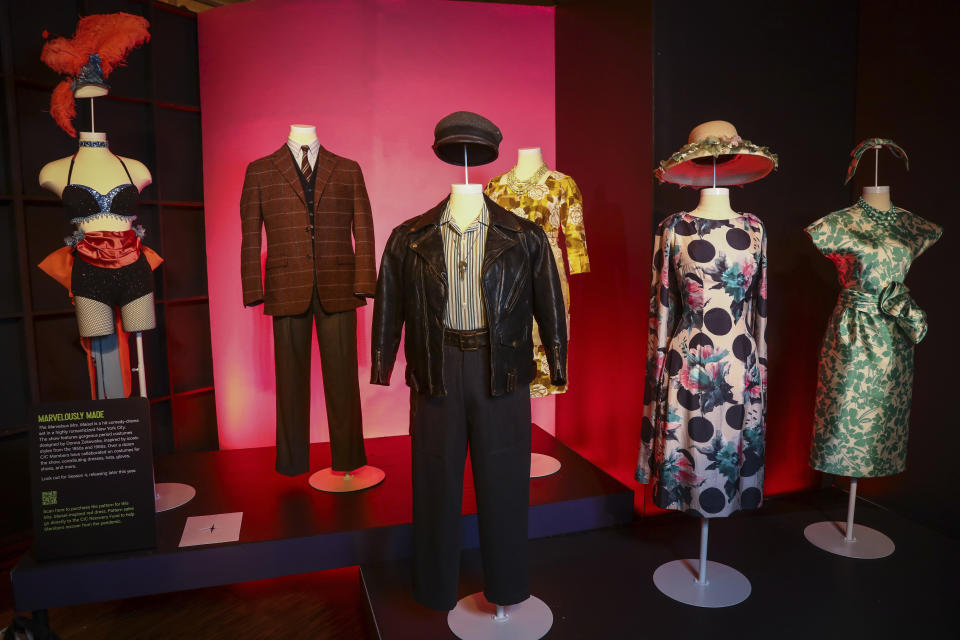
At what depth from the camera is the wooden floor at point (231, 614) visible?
2.91 metres

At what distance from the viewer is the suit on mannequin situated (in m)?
3.29

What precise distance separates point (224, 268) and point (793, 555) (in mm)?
3851

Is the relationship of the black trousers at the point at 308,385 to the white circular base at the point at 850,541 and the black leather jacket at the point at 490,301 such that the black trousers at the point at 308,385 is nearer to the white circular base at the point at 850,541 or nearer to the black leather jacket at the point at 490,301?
the black leather jacket at the point at 490,301

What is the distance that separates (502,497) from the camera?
7.54 ft

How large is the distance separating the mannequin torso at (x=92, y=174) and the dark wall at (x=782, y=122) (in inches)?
105

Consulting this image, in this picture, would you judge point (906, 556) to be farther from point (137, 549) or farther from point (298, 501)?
point (137, 549)

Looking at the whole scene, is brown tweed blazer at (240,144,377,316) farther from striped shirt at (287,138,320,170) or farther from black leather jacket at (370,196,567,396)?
black leather jacket at (370,196,567,396)

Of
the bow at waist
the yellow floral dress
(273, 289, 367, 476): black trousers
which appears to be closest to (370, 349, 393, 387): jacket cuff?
(273, 289, 367, 476): black trousers

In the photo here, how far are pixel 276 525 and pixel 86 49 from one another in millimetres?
2388

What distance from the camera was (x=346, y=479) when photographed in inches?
143

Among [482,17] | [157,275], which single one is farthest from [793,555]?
[157,275]

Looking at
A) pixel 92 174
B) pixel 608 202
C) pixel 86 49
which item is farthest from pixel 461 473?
pixel 86 49

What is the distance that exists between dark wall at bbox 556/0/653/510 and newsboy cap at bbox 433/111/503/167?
138cm

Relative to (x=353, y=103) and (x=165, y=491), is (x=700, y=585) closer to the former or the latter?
(x=165, y=491)
